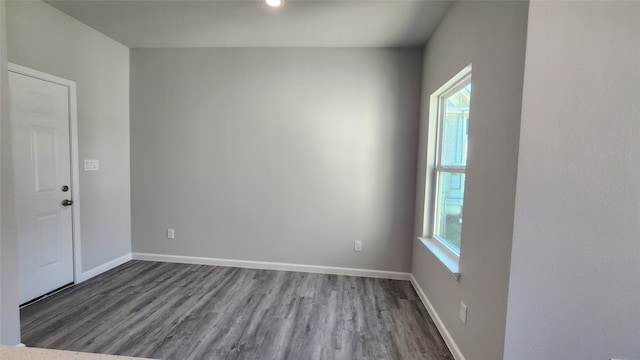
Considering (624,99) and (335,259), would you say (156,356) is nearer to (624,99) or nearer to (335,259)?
(335,259)

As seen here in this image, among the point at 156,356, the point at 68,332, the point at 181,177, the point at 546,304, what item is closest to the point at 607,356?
the point at 546,304

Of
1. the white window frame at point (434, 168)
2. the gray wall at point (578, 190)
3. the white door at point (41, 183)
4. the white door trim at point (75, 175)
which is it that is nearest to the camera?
the gray wall at point (578, 190)

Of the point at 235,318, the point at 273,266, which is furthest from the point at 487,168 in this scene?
the point at 273,266

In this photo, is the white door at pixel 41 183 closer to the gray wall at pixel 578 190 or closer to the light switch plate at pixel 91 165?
the light switch plate at pixel 91 165

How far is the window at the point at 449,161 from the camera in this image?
2.18 meters

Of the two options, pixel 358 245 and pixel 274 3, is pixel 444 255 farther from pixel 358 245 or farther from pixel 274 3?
pixel 274 3

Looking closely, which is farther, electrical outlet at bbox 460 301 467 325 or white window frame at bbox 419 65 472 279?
white window frame at bbox 419 65 472 279

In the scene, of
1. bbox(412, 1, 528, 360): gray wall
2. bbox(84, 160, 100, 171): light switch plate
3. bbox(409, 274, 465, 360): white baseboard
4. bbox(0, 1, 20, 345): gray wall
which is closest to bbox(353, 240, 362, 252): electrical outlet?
bbox(409, 274, 465, 360): white baseboard

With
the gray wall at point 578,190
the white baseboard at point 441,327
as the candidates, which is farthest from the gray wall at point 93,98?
the gray wall at point 578,190

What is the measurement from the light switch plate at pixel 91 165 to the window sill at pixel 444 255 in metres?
3.66

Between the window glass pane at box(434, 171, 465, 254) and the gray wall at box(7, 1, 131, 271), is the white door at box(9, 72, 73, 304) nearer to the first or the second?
the gray wall at box(7, 1, 131, 271)

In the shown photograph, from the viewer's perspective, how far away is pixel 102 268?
3.12 metres

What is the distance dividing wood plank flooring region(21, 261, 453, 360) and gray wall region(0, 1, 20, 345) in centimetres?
34

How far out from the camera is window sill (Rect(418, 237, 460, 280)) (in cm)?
198
